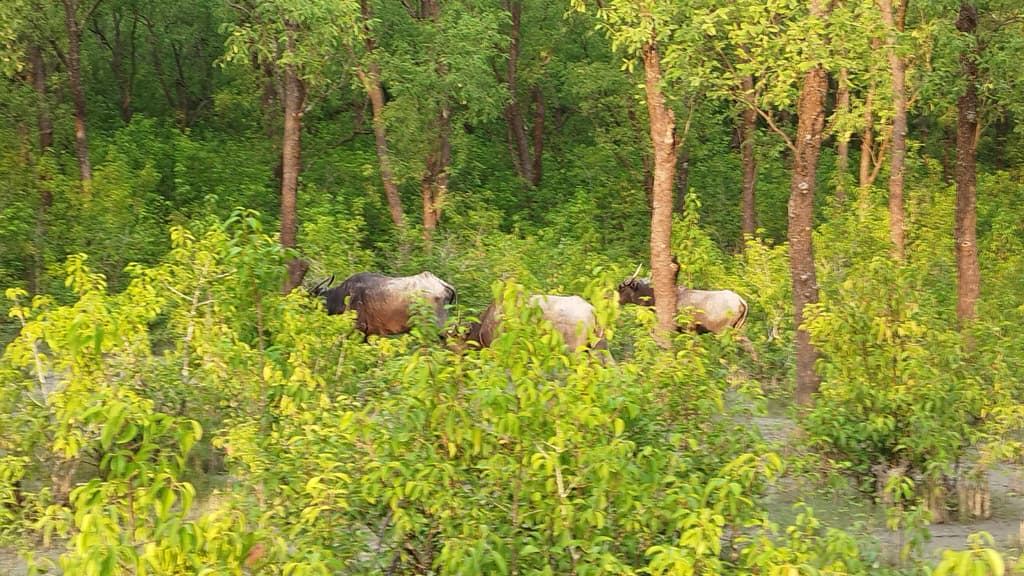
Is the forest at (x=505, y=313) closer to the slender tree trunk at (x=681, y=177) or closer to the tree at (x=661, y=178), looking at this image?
the tree at (x=661, y=178)

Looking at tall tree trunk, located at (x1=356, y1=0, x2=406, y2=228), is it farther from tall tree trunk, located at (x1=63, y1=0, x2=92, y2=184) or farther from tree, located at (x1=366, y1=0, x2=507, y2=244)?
tall tree trunk, located at (x1=63, y1=0, x2=92, y2=184)

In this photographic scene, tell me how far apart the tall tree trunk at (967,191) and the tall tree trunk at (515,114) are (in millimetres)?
13501

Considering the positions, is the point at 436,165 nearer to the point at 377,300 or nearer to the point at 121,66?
the point at 377,300

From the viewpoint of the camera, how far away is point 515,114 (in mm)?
32094

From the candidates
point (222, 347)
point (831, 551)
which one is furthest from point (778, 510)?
point (222, 347)

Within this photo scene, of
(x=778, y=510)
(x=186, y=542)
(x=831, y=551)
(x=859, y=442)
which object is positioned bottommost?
(x=778, y=510)

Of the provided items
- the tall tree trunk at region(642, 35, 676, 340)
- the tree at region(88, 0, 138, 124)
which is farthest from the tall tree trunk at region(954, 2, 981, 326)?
the tree at region(88, 0, 138, 124)

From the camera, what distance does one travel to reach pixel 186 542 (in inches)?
238

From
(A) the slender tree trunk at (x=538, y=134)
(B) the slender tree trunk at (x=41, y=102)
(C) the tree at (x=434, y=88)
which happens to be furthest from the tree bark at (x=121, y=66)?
(A) the slender tree trunk at (x=538, y=134)

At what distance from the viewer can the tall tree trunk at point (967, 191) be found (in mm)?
18203

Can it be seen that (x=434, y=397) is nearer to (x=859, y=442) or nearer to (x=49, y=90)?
(x=859, y=442)

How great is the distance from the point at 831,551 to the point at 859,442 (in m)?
4.85

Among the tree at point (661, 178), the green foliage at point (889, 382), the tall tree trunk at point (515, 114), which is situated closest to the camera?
the green foliage at point (889, 382)

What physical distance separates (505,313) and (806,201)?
795 cm
